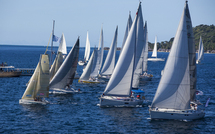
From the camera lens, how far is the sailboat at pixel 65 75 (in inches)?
2530

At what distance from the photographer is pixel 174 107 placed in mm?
43156

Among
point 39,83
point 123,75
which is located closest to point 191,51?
point 123,75

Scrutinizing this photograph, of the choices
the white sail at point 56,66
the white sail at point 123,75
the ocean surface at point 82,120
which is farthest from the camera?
the white sail at point 56,66

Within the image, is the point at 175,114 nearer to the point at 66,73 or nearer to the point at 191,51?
the point at 191,51

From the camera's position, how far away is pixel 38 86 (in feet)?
173

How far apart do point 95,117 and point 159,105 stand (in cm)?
926

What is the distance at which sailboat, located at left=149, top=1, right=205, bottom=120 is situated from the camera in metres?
41.6

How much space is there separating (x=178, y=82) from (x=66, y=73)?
95.1ft

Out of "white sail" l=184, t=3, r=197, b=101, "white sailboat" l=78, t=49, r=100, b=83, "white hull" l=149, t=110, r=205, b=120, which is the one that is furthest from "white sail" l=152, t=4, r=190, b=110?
"white sailboat" l=78, t=49, r=100, b=83

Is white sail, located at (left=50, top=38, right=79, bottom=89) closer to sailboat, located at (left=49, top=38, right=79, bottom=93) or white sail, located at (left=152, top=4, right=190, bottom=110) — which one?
sailboat, located at (left=49, top=38, right=79, bottom=93)

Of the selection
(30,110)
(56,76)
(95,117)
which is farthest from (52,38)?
(95,117)

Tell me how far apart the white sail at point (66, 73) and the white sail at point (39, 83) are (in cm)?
1086

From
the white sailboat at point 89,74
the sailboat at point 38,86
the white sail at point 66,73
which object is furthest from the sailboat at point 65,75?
the white sailboat at point 89,74

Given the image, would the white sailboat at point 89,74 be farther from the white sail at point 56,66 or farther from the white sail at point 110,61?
the white sail at point 56,66
